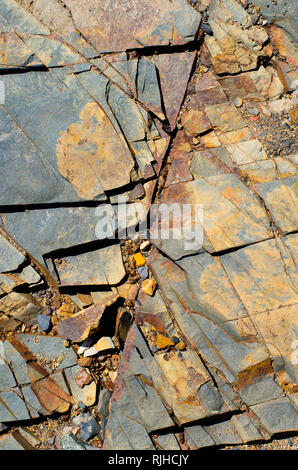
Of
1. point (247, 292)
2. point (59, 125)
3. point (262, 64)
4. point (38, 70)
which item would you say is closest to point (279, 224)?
point (247, 292)

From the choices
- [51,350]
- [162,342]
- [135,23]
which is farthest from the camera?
[135,23]

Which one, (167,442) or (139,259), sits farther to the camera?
(139,259)

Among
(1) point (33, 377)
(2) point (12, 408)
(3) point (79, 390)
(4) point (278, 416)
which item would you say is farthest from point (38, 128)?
(4) point (278, 416)

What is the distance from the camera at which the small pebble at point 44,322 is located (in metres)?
4.19

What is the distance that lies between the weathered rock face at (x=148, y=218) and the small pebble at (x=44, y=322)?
12mm

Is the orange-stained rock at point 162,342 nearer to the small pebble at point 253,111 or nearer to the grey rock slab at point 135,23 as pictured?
the small pebble at point 253,111

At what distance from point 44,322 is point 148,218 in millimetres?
1539

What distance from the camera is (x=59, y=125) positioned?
413 cm

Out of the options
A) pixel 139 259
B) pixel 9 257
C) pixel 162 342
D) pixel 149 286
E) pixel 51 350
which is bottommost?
pixel 162 342

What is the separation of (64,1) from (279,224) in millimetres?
3325

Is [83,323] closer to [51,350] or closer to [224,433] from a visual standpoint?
[51,350]

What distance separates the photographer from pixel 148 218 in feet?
13.8

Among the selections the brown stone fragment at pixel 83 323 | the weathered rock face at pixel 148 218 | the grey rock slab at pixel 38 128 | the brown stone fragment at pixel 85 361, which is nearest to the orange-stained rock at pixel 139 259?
the weathered rock face at pixel 148 218

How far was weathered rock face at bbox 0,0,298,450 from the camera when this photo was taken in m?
3.91
